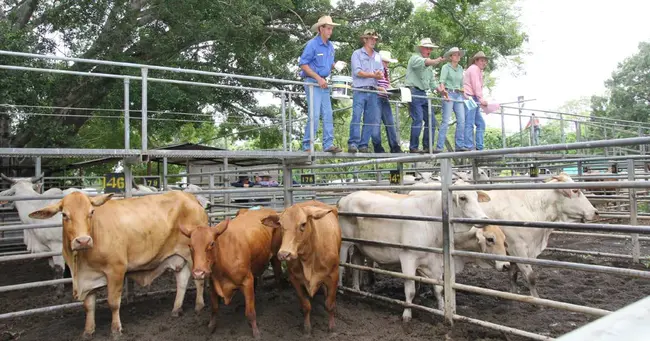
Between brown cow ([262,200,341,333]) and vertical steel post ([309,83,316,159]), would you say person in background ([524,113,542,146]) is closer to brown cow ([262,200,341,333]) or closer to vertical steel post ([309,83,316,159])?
vertical steel post ([309,83,316,159])

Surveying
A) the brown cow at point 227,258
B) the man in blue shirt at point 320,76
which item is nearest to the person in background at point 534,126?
the man in blue shirt at point 320,76

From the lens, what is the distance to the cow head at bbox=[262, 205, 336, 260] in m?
5.33

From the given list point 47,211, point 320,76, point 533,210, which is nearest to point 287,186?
point 320,76

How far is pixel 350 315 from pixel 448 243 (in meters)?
1.60

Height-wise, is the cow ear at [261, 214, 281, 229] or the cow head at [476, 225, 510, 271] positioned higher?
the cow ear at [261, 214, 281, 229]

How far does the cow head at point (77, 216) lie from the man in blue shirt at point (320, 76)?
314 centimetres

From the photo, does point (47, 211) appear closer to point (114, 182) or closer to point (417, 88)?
point (114, 182)

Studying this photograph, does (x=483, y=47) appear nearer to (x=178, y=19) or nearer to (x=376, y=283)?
(x=178, y=19)

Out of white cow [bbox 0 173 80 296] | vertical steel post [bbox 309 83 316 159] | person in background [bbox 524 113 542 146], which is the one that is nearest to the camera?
vertical steel post [bbox 309 83 316 159]

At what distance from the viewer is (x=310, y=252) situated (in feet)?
19.1

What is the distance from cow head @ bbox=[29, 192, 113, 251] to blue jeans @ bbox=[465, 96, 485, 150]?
22.5 ft

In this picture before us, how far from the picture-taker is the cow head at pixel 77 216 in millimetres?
5203

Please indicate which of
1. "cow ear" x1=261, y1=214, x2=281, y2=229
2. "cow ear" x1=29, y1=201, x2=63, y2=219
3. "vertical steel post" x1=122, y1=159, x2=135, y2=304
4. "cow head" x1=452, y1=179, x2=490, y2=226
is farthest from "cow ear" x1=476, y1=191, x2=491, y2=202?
"cow ear" x1=29, y1=201, x2=63, y2=219

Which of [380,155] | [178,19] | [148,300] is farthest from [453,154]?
[178,19]
